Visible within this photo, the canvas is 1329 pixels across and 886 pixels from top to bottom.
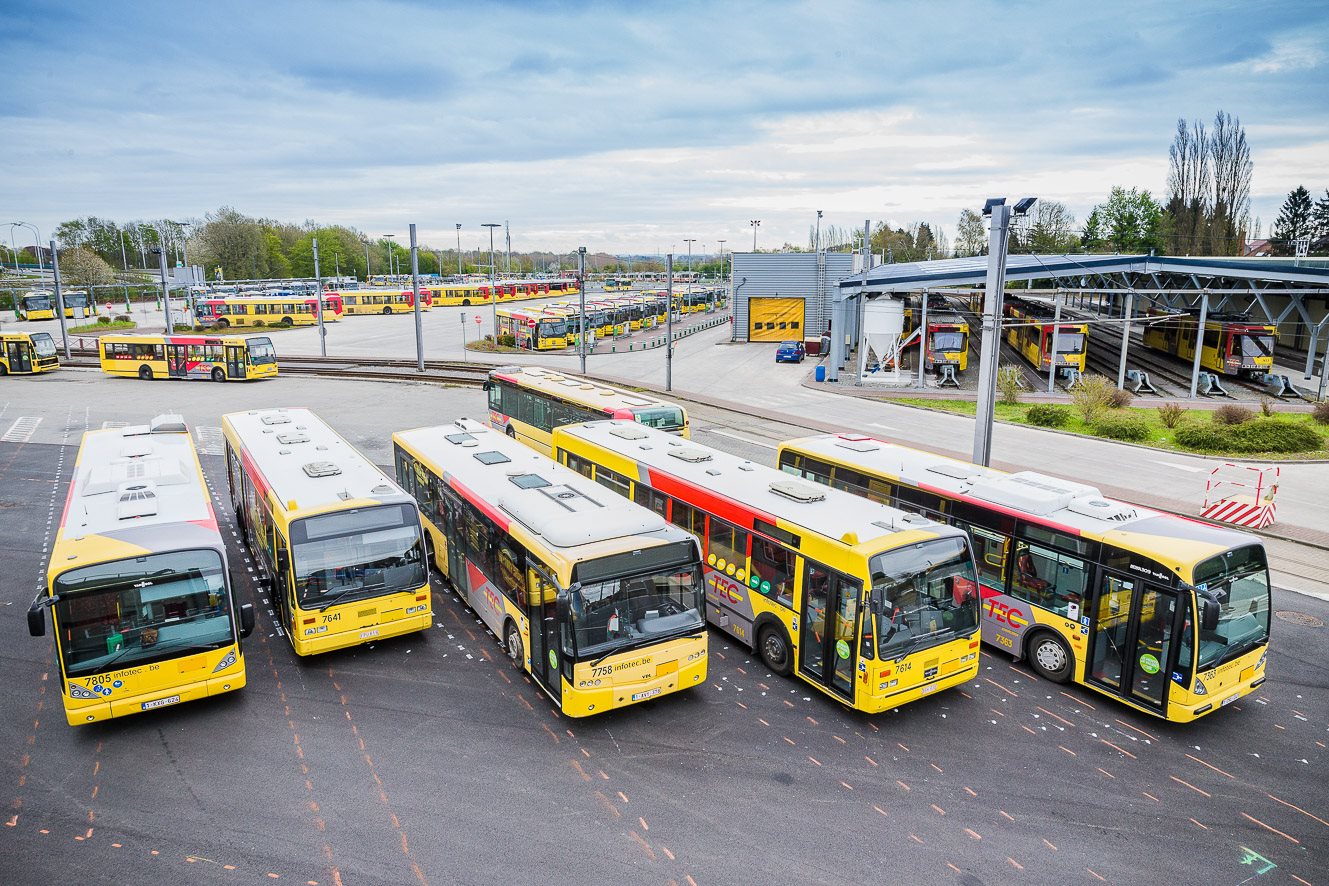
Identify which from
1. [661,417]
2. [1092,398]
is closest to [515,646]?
[661,417]

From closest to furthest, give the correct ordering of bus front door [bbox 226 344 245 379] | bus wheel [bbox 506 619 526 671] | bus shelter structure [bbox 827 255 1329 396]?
1. bus wheel [bbox 506 619 526 671]
2. bus shelter structure [bbox 827 255 1329 396]
3. bus front door [bbox 226 344 245 379]

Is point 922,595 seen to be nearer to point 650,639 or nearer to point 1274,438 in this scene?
point 650,639

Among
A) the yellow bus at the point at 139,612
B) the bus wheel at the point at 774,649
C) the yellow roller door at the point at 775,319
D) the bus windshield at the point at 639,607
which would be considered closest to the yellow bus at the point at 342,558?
the yellow bus at the point at 139,612

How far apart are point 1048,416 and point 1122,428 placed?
285 centimetres

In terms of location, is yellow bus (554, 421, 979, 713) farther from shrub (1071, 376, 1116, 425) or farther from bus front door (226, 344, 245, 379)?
bus front door (226, 344, 245, 379)

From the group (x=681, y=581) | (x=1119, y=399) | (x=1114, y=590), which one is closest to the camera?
(x=1114, y=590)

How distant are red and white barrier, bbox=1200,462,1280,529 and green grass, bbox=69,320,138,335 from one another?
77123mm

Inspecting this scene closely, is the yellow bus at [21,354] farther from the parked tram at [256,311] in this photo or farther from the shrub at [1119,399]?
the shrub at [1119,399]

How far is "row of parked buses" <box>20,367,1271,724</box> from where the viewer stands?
408 inches

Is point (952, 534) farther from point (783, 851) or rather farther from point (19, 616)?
point (19, 616)

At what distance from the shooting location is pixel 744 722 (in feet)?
36.7

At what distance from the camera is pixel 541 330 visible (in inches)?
2254

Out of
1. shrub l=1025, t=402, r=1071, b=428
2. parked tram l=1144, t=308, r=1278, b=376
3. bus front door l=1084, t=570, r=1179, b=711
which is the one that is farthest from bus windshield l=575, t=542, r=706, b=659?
parked tram l=1144, t=308, r=1278, b=376

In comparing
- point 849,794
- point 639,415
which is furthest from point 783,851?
point 639,415
